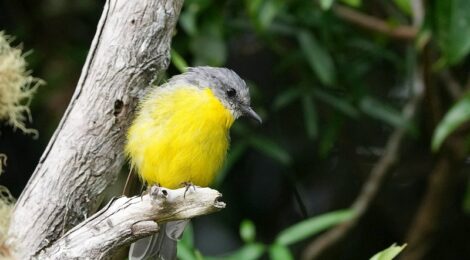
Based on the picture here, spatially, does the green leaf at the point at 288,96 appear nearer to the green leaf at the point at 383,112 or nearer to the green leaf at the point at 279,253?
the green leaf at the point at 383,112

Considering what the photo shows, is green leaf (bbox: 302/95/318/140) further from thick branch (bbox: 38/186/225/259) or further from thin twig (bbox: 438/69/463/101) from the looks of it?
thick branch (bbox: 38/186/225/259)

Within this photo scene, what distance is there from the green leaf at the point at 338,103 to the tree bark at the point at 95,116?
150cm

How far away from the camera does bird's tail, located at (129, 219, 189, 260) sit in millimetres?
2973

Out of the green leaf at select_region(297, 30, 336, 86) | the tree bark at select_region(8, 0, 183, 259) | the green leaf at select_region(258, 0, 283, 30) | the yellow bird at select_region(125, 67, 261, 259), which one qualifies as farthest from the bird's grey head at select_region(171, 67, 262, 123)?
the green leaf at select_region(297, 30, 336, 86)

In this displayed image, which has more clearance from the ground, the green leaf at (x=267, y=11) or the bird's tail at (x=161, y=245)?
the green leaf at (x=267, y=11)

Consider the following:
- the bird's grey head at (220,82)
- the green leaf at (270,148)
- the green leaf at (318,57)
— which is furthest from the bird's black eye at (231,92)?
the green leaf at (270,148)

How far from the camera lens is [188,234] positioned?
325cm

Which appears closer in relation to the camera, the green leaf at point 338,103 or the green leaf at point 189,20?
the green leaf at point 189,20

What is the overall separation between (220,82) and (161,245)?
21.6 inches

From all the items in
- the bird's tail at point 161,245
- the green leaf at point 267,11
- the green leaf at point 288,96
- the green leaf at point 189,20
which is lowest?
the green leaf at point 288,96

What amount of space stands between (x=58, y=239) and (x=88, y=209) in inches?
5.0

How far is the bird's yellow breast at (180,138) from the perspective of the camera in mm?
2826

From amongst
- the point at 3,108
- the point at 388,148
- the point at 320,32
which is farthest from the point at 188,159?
the point at 388,148

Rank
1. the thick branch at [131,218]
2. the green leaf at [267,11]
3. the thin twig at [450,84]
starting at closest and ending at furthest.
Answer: the thick branch at [131,218]
the green leaf at [267,11]
the thin twig at [450,84]
